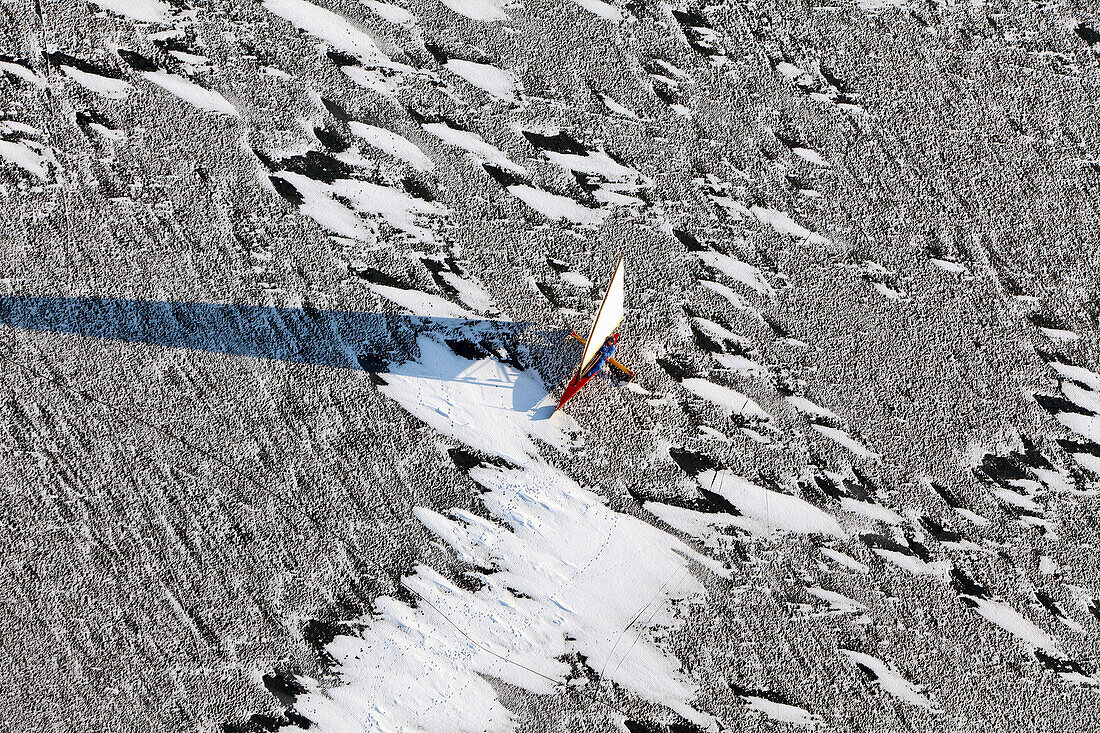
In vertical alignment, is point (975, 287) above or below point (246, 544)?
above

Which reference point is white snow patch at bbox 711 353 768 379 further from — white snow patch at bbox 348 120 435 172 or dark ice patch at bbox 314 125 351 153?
dark ice patch at bbox 314 125 351 153

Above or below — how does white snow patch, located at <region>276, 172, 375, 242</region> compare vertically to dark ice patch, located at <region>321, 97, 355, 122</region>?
below

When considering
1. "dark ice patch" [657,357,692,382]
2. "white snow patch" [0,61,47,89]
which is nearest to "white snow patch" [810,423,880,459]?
"dark ice patch" [657,357,692,382]

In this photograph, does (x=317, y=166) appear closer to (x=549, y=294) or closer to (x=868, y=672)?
(x=549, y=294)

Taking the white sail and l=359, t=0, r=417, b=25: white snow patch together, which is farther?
l=359, t=0, r=417, b=25: white snow patch

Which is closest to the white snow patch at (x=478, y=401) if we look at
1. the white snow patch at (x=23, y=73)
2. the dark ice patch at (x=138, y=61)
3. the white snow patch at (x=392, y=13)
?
the white snow patch at (x=392, y=13)

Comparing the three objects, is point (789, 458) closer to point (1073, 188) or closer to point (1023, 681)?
point (1023, 681)

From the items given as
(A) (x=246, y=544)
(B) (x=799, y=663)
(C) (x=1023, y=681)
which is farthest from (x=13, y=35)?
(C) (x=1023, y=681)

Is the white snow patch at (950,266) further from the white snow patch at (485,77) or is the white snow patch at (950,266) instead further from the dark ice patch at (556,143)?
the white snow patch at (485,77)
